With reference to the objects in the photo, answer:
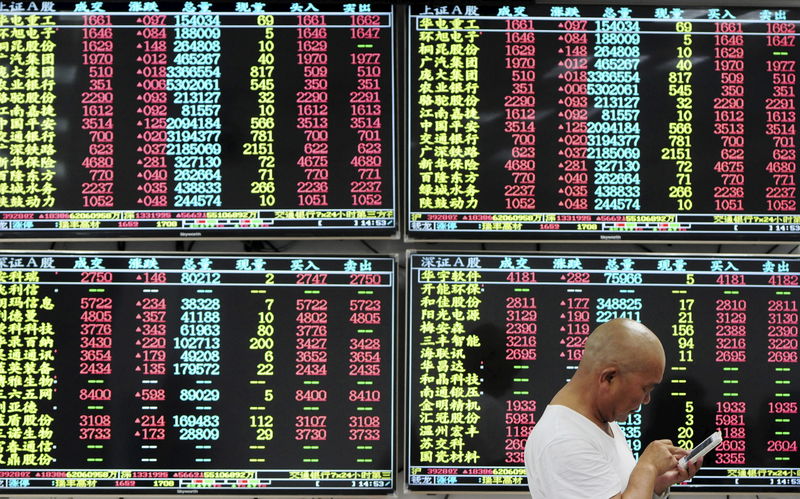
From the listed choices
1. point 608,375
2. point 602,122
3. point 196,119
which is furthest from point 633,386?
point 196,119

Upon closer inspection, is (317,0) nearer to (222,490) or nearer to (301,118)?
(301,118)

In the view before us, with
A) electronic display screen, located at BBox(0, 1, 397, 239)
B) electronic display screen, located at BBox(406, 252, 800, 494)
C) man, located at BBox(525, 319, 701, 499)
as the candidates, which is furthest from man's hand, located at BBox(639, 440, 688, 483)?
electronic display screen, located at BBox(0, 1, 397, 239)

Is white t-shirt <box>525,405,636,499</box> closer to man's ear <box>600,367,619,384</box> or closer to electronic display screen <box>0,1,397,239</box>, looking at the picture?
man's ear <box>600,367,619,384</box>

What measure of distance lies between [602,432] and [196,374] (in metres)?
2.16

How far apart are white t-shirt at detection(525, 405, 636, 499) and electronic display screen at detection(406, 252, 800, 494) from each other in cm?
142

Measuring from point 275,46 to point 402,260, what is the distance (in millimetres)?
1244

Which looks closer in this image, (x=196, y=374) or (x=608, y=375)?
(x=608, y=375)

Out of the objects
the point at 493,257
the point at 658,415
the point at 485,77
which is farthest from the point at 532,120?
the point at 658,415

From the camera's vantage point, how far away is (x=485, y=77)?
397cm

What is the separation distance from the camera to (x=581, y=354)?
3.89 metres

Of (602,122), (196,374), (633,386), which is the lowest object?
(196,374)

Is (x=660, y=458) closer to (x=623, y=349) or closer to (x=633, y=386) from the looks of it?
(x=633, y=386)

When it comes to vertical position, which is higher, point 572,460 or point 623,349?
point 623,349

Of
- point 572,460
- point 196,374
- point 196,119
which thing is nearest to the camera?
point 572,460
